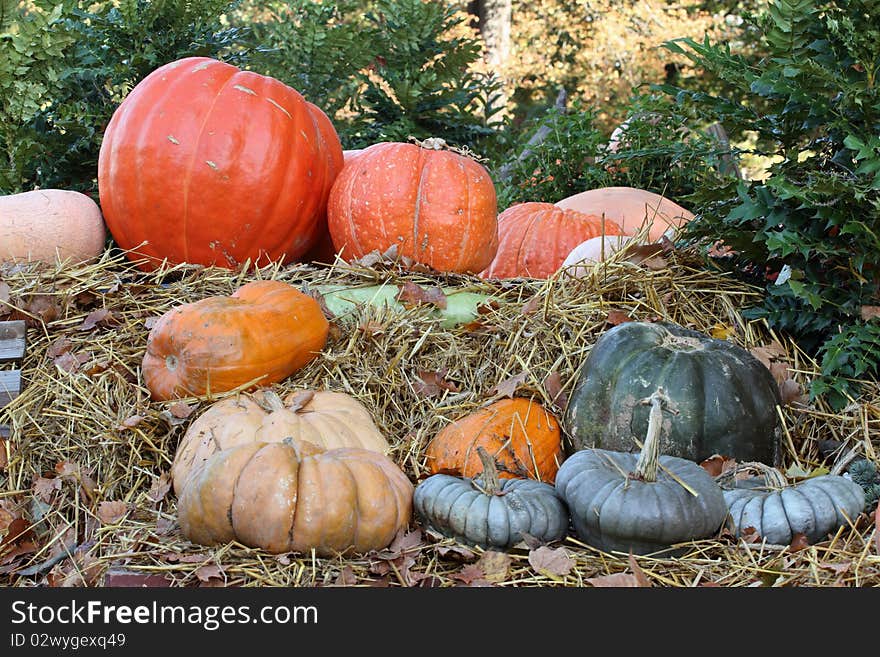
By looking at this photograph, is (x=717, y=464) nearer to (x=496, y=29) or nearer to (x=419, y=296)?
(x=419, y=296)

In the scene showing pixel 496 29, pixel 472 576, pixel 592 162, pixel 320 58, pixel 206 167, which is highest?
pixel 320 58

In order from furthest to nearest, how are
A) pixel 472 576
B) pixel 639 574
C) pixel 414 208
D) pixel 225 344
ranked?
pixel 414 208
pixel 225 344
pixel 472 576
pixel 639 574

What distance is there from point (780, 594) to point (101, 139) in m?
3.60

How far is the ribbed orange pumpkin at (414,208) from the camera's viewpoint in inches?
154

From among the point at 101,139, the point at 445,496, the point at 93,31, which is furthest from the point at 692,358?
the point at 93,31

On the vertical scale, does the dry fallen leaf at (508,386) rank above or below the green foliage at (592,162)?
below

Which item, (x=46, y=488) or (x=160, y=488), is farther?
(x=46, y=488)

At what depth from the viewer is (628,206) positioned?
5.15 metres

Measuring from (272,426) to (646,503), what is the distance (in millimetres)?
1133

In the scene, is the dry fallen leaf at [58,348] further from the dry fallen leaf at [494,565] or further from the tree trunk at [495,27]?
the tree trunk at [495,27]

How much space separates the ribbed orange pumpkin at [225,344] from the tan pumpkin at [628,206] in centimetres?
228

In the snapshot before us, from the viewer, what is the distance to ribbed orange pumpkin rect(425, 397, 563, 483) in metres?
2.96

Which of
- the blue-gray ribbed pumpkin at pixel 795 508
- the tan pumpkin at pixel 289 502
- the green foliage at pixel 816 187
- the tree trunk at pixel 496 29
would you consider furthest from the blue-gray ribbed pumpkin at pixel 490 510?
the tree trunk at pixel 496 29

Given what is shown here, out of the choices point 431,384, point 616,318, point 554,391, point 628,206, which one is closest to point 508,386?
point 554,391
